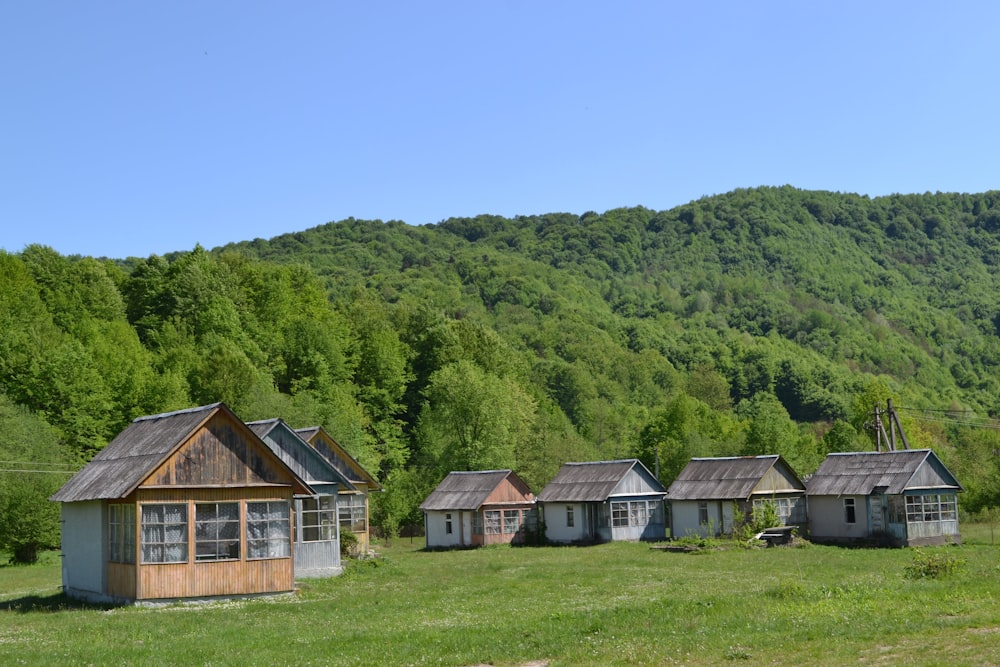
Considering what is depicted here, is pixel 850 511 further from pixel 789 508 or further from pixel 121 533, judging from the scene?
pixel 121 533

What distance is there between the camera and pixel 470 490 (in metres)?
63.0

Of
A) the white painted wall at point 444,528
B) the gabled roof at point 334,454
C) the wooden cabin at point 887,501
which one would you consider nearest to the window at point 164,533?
the gabled roof at point 334,454

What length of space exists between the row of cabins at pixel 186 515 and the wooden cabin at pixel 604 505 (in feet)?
103

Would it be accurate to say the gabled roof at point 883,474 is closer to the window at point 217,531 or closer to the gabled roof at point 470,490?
the gabled roof at point 470,490

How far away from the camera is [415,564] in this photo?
1826 inches

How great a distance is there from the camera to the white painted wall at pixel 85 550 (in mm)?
32188

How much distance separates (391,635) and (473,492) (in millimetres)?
40497

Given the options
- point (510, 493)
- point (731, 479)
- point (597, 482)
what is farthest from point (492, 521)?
point (731, 479)

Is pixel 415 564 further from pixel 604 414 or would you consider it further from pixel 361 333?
pixel 604 414

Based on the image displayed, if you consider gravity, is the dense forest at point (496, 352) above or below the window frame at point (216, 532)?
above

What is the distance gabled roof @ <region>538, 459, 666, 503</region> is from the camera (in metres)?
61.2

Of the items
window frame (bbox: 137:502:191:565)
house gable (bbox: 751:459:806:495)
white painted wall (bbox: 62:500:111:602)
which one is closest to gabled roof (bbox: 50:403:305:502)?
white painted wall (bbox: 62:500:111:602)

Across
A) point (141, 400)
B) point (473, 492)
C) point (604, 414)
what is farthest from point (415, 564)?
point (604, 414)

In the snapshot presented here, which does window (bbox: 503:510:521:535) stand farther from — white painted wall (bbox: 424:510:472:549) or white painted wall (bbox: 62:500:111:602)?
white painted wall (bbox: 62:500:111:602)
